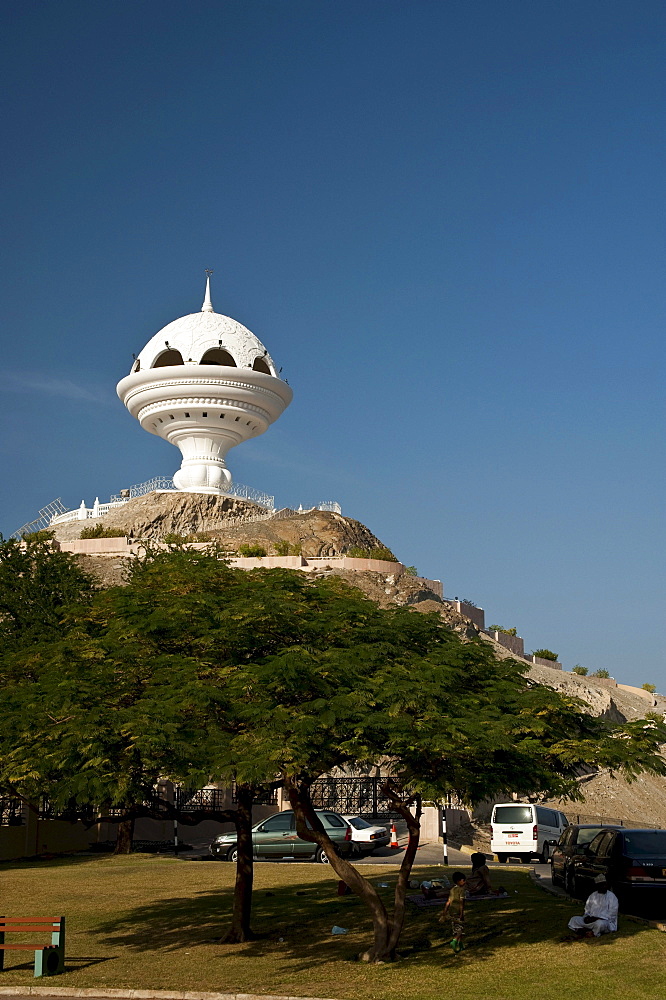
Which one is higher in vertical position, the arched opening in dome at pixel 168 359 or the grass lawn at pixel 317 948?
the arched opening in dome at pixel 168 359

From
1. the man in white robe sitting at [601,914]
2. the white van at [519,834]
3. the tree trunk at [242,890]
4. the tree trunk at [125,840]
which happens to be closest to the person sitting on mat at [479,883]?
the man in white robe sitting at [601,914]

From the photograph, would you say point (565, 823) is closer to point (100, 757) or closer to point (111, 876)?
point (111, 876)

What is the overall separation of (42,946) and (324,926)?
533 centimetres

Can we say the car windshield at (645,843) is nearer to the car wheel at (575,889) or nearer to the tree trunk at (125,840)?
the car wheel at (575,889)

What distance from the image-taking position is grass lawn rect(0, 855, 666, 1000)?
13766mm

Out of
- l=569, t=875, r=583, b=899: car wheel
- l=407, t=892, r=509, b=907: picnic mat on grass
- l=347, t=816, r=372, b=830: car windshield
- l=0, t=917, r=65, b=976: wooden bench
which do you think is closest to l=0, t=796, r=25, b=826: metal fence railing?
l=347, t=816, r=372, b=830: car windshield

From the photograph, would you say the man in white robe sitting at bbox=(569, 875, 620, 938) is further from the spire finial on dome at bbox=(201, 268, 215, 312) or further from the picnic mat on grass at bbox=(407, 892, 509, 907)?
the spire finial on dome at bbox=(201, 268, 215, 312)

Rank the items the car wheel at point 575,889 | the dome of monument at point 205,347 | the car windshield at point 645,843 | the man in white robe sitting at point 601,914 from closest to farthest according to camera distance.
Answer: the man in white robe sitting at point 601,914 → the car windshield at point 645,843 → the car wheel at point 575,889 → the dome of monument at point 205,347

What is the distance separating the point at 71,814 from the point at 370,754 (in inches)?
260

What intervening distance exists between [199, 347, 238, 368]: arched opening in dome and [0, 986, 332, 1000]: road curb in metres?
Result: 58.9

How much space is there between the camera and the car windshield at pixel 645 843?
17.2 m

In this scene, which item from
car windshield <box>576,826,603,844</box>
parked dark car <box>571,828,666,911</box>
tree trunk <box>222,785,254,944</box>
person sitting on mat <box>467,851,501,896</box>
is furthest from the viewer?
car windshield <box>576,826,603,844</box>

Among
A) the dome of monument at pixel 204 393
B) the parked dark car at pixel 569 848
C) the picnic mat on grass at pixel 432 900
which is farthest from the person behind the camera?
the dome of monument at pixel 204 393

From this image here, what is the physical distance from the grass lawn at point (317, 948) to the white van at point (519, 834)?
4.72m
